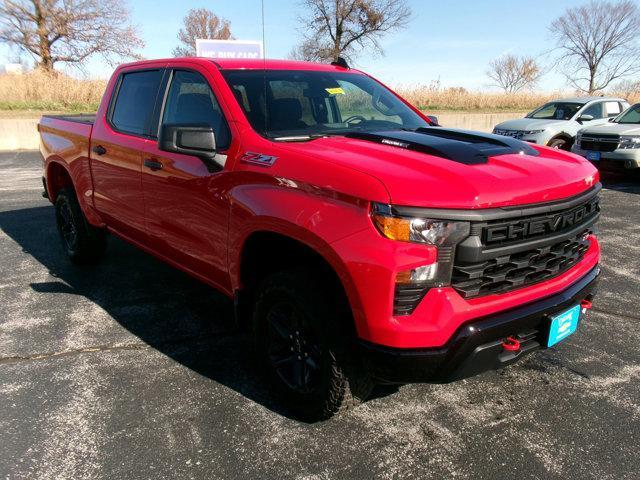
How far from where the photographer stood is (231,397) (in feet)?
9.63

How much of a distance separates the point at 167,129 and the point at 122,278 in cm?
257

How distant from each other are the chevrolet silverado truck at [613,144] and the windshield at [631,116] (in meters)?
0.15

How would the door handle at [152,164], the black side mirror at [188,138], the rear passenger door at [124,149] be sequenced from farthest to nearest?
the rear passenger door at [124,149]
the door handle at [152,164]
the black side mirror at [188,138]

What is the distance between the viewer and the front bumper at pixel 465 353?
7.00 feet

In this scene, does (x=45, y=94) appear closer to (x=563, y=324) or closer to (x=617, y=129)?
(x=617, y=129)

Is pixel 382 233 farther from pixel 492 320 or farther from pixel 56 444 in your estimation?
pixel 56 444

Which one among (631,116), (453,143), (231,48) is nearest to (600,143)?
(631,116)

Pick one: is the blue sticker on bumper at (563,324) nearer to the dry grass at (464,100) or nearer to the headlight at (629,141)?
the headlight at (629,141)

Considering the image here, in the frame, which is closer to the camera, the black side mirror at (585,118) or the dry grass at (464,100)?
the black side mirror at (585,118)

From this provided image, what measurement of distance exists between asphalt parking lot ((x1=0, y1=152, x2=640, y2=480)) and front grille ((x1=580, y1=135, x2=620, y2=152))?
21.5 ft

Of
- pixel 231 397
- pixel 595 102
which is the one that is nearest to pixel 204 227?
pixel 231 397

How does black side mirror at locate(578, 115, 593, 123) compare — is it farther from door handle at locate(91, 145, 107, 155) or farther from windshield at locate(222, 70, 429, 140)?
door handle at locate(91, 145, 107, 155)

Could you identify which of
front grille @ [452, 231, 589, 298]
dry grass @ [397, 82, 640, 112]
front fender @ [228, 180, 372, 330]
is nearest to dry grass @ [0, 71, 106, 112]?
dry grass @ [397, 82, 640, 112]

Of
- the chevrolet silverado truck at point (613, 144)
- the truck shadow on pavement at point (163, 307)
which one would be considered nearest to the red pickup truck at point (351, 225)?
the truck shadow on pavement at point (163, 307)
